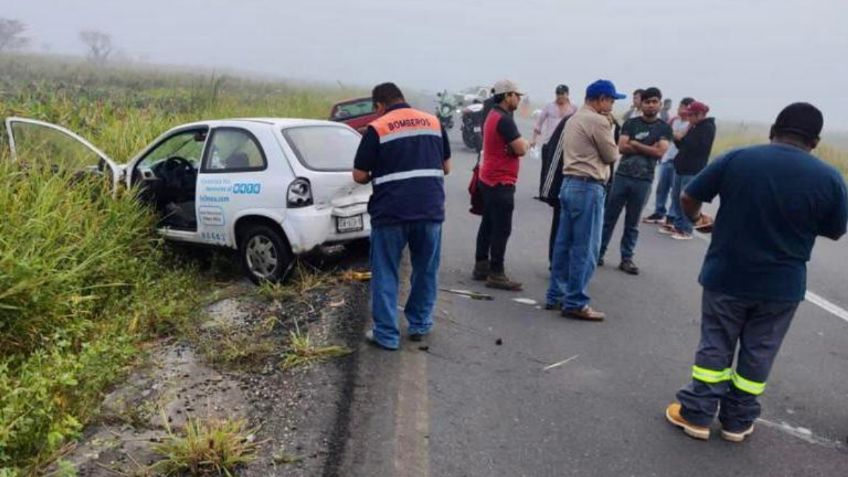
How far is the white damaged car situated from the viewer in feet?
18.1

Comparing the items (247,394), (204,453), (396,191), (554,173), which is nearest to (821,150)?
(554,173)

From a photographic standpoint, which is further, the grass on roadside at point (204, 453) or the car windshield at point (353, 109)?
the car windshield at point (353, 109)

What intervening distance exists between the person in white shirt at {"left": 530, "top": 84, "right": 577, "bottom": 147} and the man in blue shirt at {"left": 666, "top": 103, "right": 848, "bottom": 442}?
18.9 feet

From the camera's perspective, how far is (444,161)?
16.3 feet

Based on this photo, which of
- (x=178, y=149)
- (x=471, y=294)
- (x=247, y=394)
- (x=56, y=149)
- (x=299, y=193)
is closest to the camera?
(x=247, y=394)

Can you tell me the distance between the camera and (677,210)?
8836 mm

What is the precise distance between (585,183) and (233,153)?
3.05 metres

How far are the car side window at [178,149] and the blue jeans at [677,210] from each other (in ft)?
18.9

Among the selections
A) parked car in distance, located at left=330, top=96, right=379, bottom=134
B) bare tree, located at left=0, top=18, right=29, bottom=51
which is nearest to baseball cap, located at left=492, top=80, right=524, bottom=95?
parked car in distance, located at left=330, top=96, right=379, bottom=134

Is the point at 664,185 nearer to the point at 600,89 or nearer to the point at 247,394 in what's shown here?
the point at 600,89

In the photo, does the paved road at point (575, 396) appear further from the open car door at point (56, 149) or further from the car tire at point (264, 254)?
the open car door at point (56, 149)

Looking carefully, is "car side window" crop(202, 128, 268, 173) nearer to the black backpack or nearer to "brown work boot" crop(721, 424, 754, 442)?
the black backpack

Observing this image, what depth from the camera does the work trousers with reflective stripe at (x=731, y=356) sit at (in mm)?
3465

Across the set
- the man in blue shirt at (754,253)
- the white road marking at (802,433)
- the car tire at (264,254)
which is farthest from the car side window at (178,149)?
the white road marking at (802,433)
